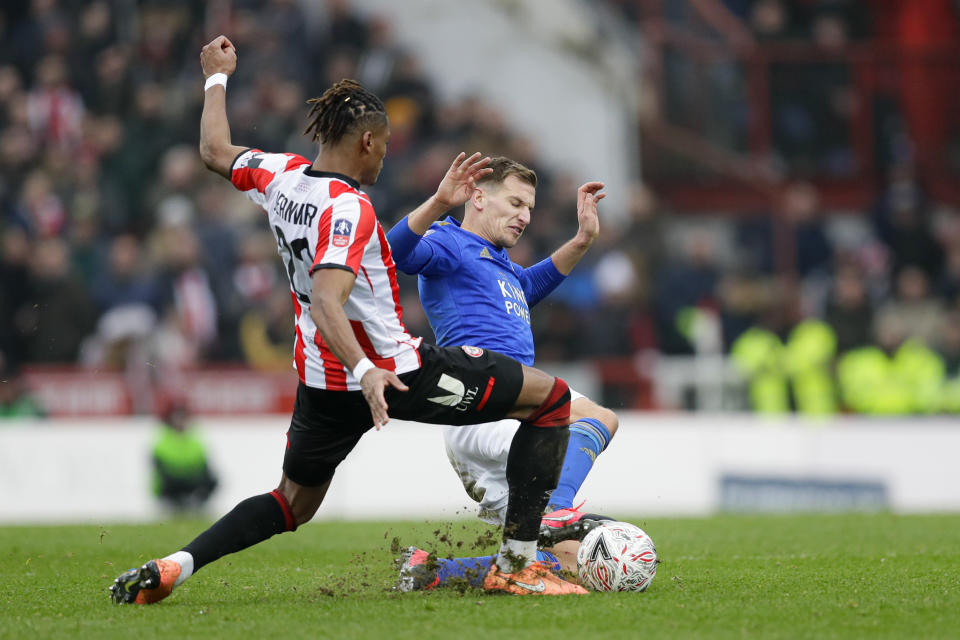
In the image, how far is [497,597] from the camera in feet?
19.5

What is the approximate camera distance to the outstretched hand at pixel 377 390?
204 inches

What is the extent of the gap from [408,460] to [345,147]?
8.59 m

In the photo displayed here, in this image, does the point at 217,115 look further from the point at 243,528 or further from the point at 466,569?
the point at 466,569

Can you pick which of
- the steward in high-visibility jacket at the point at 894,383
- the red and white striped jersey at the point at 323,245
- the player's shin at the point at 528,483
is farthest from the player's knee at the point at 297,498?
the steward in high-visibility jacket at the point at 894,383

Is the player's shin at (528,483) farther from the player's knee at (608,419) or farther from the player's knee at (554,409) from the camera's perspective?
the player's knee at (608,419)

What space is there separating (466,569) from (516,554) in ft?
1.34

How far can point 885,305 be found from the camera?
16500mm

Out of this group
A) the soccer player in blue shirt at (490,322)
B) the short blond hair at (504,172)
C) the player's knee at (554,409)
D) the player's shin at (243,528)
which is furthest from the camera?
the short blond hair at (504,172)

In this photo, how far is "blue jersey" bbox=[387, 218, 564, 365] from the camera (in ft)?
21.9

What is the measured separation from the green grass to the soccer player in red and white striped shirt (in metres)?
0.28

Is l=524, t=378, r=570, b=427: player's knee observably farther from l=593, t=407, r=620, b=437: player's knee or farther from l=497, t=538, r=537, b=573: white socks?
l=593, t=407, r=620, b=437: player's knee

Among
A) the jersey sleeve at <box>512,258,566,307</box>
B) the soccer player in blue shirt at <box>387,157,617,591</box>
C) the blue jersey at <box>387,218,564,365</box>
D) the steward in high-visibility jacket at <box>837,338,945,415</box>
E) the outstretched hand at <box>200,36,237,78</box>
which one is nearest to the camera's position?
the outstretched hand at <box>200,36,237,78</box>

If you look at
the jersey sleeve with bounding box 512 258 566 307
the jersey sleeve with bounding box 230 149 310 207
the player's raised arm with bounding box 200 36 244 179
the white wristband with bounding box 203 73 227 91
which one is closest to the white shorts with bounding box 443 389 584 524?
→ the jersey sleeve with bounding box 512 258 566 307

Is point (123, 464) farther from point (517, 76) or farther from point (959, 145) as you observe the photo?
point (959, 145)
